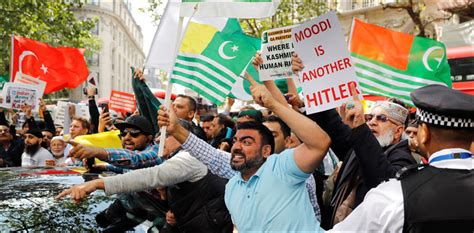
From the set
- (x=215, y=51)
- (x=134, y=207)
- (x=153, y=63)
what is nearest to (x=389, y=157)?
(x=134, y=207)

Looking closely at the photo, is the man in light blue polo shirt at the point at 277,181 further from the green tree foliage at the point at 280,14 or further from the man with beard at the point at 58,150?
the green tree foliage at the point at 280,14

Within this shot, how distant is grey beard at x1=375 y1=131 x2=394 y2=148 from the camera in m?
4.18

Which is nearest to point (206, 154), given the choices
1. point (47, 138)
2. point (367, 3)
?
point (47, 138)

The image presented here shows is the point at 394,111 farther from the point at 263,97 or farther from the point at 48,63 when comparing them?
the point at 48,63

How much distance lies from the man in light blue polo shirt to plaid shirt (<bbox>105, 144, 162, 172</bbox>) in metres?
1.00

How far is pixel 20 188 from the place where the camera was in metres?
3.69

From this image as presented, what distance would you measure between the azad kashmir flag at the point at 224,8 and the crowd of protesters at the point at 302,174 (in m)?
0.54

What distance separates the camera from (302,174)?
10.1ft

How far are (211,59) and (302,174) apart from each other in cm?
375

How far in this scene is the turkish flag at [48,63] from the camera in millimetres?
10375

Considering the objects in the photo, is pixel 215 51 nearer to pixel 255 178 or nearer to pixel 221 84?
pixel 221 84

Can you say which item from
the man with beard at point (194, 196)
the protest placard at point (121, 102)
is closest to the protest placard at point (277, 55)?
the man with beard at point (194, 196)

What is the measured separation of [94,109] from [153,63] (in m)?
3.30

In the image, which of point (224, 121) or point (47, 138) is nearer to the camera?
point (224, 121)
